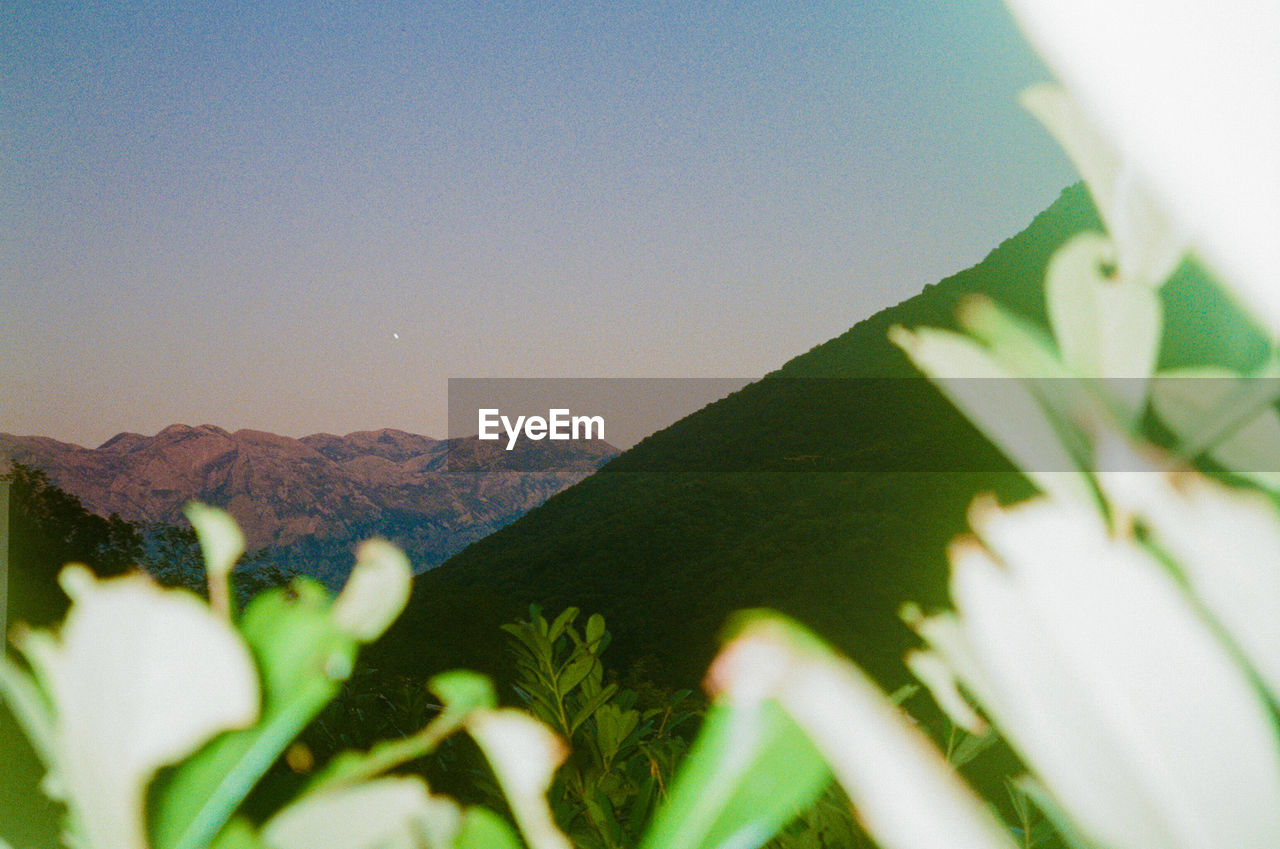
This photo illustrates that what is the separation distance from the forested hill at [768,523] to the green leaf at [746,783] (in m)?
26.1

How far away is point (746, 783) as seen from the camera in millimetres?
532

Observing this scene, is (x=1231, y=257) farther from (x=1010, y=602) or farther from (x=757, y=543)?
(x=757, y=543)

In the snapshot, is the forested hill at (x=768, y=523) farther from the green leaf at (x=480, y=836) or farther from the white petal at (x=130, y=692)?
the white petal at (x=130, y=692)

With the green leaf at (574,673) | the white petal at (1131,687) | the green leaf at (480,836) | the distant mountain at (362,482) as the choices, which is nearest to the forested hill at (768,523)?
the distant mountain at (362,482)

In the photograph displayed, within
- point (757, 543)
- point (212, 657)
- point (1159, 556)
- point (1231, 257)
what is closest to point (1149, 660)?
point (1159, 556)

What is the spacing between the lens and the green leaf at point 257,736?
39cm

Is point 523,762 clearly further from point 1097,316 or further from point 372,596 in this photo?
point 1097,316

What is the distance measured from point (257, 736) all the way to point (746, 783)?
0.31 m

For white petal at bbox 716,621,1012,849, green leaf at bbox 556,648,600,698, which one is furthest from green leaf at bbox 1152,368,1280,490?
green leaf at bbox 556,648,600,698

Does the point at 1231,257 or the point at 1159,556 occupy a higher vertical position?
the point at 1231,257

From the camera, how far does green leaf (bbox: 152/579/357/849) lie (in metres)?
0.39

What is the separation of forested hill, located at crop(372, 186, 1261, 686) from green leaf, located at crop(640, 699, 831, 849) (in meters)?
26.1

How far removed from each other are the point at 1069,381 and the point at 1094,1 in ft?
0.62

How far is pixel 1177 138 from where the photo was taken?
0.35 metres
